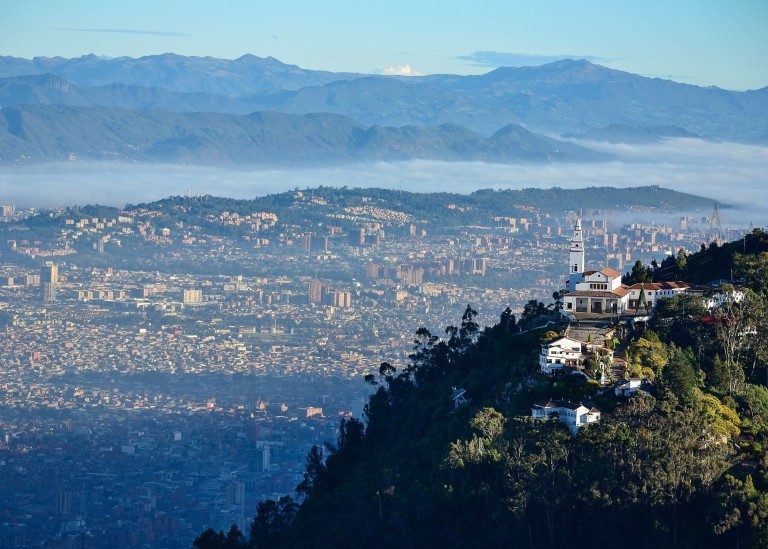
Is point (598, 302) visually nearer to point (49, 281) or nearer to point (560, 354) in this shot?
point (560, 354)

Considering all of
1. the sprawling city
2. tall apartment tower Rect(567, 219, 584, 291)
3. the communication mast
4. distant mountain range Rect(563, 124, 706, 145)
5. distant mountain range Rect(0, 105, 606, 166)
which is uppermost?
distant mountain range Rect(563, 124, 706, 145)

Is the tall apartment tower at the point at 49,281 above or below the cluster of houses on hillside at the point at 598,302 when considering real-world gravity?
below

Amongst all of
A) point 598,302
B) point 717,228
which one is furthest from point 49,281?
point 598,302

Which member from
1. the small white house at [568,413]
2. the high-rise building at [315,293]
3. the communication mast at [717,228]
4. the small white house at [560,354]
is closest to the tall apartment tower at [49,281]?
the high-rise building at [315,293]

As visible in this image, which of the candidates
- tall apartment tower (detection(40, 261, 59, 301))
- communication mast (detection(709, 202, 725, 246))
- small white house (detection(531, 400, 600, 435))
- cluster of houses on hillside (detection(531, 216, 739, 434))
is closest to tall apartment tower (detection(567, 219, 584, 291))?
cluster of houses on hillside (detection(531, 216, 739, 434))

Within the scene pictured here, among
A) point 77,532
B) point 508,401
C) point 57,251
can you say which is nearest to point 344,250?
point 57,251

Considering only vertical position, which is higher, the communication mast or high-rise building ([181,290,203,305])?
the communication mast

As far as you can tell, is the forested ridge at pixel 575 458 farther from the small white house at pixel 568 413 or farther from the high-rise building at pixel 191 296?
the high-rise building at pixel 191 296

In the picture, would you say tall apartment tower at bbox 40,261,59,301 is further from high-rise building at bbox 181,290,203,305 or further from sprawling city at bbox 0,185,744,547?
high-rise building at bbox 181,290,203,305
